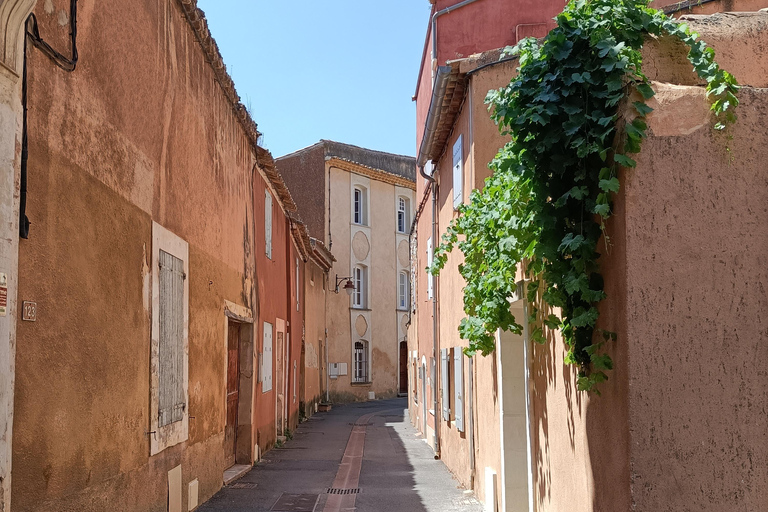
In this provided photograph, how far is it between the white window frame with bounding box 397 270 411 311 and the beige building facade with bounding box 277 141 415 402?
0.16 ft

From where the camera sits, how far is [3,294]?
467 centimetres

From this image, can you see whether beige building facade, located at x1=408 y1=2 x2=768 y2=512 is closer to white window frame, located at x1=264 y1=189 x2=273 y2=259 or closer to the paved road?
the paved road

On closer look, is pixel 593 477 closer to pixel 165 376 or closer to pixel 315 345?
pixel 165 376

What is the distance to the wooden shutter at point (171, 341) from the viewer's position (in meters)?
8.38

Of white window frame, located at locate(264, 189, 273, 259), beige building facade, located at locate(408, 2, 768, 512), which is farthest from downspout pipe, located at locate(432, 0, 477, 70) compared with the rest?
beige building facade, located at locate(408, 2, 768, 512)

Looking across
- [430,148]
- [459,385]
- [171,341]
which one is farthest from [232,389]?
[430,148]

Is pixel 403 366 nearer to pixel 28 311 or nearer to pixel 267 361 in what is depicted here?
pixel 267 361

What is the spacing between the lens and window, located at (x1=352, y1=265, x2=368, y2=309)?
38375mm

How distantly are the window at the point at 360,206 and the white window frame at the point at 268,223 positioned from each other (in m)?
20.2

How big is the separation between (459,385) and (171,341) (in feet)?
16.1

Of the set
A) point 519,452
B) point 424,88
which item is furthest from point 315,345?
point 519,452

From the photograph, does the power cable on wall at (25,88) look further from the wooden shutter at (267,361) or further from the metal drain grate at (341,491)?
the wooden shutter at (267,361)

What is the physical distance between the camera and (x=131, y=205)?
7.34 meters

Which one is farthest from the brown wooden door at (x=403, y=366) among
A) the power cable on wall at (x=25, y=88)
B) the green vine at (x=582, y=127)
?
the power cable on wall at (x=25, y=88)
